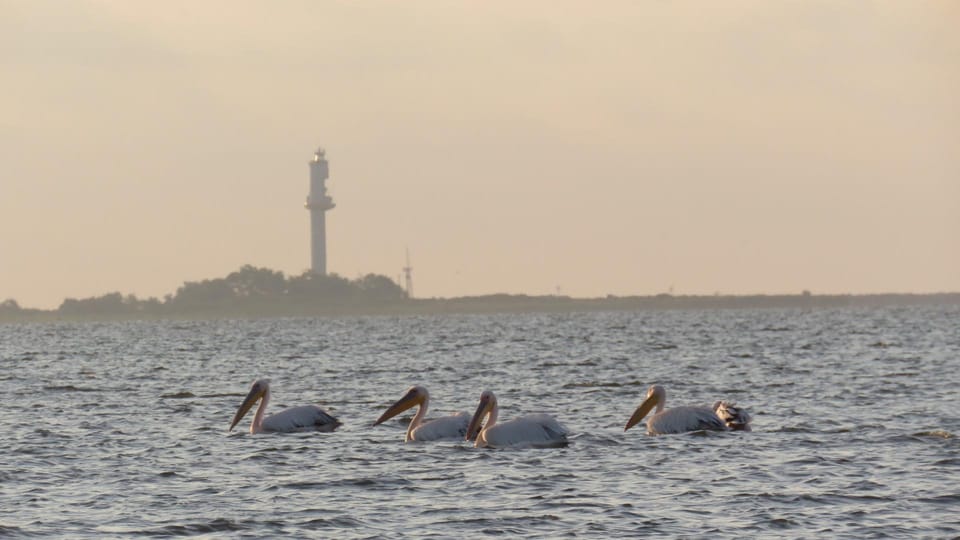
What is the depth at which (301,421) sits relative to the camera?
26.1 meters

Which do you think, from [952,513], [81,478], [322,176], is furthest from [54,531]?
[322,176]

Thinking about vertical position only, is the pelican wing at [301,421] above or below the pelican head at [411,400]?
below

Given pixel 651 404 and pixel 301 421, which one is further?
pixel 301 421

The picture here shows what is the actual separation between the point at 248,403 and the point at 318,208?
160m

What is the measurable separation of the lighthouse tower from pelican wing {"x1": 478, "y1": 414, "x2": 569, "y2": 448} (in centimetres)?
16491

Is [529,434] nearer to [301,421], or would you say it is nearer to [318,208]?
[301,421]

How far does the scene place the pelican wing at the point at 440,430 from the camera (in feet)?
79.6

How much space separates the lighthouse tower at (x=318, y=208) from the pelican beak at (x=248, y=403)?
523 ft

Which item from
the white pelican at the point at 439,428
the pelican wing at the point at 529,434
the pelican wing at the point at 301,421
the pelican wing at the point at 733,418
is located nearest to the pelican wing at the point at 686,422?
the pelican wing at the point at 733,418

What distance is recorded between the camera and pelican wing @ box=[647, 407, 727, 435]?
24266 mm

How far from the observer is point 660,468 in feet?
66.7

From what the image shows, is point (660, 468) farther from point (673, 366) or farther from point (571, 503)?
point (673, 366)

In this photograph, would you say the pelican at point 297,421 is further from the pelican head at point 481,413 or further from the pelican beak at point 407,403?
the pelican head at point 481,413

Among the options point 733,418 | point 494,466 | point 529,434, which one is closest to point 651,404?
point 733,418
